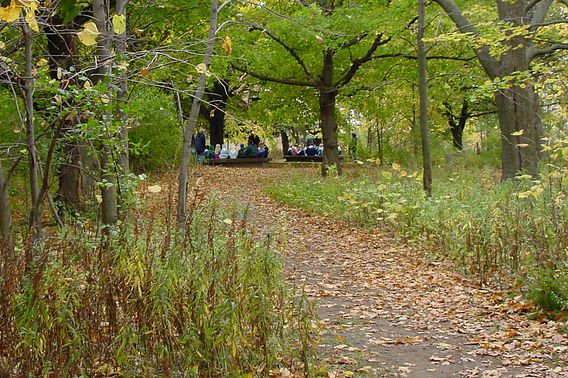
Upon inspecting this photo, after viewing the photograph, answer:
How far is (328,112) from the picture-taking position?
2027cm

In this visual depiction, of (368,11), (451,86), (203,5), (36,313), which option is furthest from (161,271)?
(451,86)

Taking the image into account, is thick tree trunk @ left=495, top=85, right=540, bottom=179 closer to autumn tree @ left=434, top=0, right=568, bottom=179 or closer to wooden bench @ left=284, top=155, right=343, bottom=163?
autumn tree @ left=434, top=0, right=568, bottom=179

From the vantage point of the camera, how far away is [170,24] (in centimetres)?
1304

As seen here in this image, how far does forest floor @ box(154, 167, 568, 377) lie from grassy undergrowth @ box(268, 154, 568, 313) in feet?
0.85

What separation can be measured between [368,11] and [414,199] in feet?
23.9

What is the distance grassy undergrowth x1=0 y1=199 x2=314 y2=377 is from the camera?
3.53m

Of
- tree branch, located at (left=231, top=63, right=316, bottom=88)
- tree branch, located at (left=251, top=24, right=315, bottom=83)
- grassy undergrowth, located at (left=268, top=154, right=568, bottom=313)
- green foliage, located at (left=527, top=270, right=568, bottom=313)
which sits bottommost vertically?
green foliage, located at (left=527, top=270, right=568, bottom=313)

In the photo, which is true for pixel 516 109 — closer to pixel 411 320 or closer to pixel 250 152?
pixel 411 320

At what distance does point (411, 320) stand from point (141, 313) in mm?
3298

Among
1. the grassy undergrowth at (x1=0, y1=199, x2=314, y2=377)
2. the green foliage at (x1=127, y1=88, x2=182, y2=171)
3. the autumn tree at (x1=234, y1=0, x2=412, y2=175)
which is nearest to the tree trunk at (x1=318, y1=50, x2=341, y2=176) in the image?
the autumn tree at (x1=234, y1=0, x2=412, y2=175)

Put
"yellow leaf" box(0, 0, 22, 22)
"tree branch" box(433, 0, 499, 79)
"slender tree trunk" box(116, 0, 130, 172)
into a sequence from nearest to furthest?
"yellow leaf" box(0, 0, 22, 22) < "slender tree trunk" box(116, 0, 130, 172) < "tree branch" box(433, 0, 499, 79)

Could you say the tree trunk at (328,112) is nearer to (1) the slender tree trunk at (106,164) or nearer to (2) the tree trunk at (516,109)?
(2) the tree trunk at (516,109)

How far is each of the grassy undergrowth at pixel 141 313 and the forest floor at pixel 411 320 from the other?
0.73 metres

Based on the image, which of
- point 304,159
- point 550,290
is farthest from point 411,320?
point 304,159
